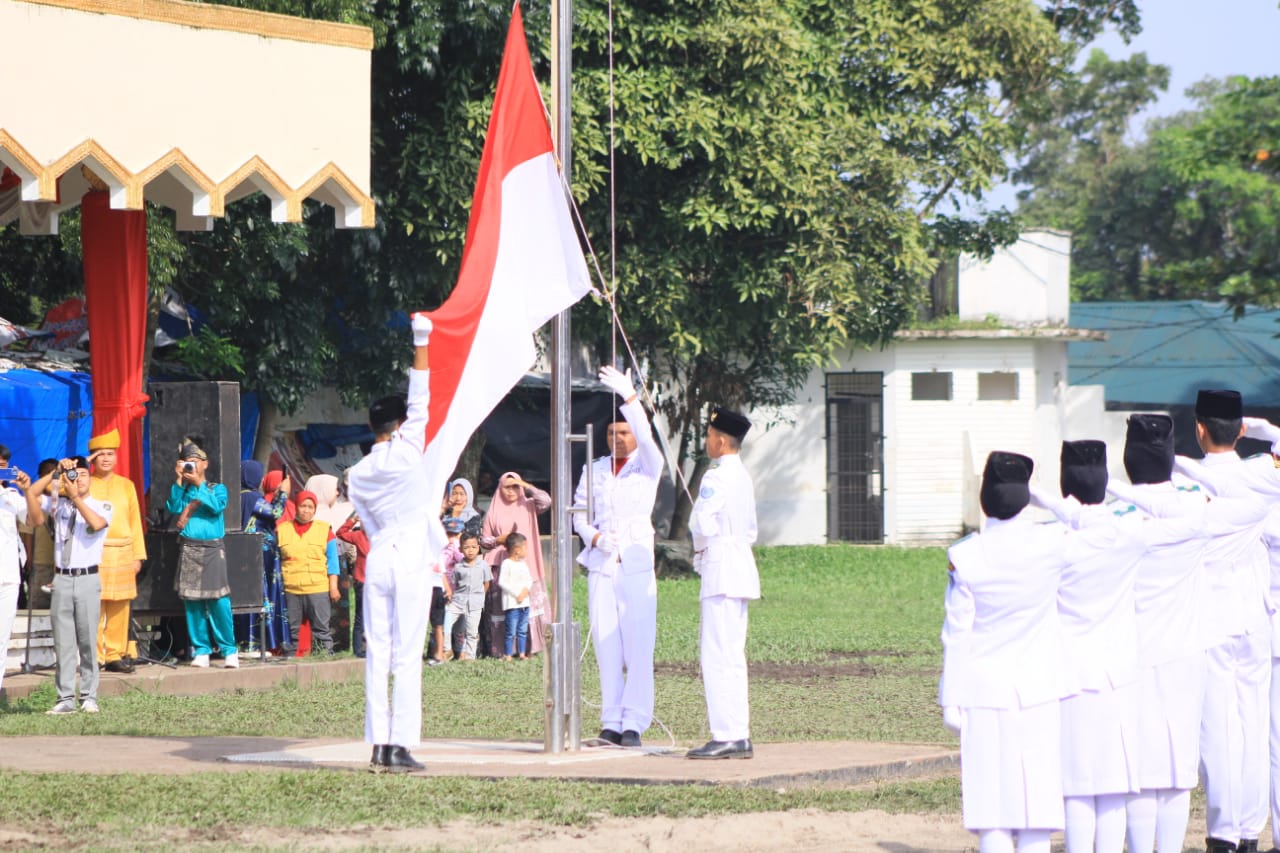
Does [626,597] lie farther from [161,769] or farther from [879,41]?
[879,41]

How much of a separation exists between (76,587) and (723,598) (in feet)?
16.6

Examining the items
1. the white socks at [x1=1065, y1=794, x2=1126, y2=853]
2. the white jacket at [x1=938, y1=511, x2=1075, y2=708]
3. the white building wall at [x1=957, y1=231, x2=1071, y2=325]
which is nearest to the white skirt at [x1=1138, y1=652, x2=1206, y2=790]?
the white socks at [x1=1065, y1=794, x2=1126, y2=853]

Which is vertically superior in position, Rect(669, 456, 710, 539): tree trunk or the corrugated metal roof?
the corrugated metal roof

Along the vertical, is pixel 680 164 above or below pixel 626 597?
above

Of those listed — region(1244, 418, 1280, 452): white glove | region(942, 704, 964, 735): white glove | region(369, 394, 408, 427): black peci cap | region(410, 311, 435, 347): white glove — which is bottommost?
region(942, 704, 964, 735): white glove

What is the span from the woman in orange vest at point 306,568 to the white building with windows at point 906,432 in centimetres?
1840

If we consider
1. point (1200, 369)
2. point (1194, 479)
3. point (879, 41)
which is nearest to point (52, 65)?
point (1194, 479)

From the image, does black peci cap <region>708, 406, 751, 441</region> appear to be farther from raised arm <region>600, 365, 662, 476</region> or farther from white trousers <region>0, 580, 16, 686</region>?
white trousers <region>0, 580, 16, 686</region>

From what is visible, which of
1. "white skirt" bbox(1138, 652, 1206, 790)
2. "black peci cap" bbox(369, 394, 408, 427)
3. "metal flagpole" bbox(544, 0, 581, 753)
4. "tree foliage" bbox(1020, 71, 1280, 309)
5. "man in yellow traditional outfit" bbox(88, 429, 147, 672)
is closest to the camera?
"white skirt" bbox(1138, 652, 1206, 790)

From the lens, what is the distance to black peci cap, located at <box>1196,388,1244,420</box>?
8.22 meters

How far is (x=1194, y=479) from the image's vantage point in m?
8.04

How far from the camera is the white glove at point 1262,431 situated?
8.36 m

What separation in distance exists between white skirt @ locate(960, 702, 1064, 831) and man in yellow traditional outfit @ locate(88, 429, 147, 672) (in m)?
8.03

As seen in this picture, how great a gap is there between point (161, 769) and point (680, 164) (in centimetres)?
1464
